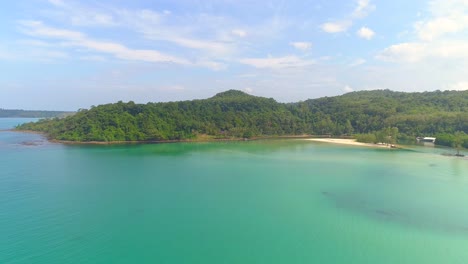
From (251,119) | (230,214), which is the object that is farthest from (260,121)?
(230,214)

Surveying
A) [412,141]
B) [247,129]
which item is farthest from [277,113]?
[412,141]

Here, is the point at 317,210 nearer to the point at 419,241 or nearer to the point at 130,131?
the point at 419,241

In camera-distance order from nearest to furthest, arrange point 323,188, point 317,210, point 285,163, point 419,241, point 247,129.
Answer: point 419,241
point 317,210
point 323,188
point 285,163
point 247,129

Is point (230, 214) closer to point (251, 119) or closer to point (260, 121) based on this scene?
point (251, 119)

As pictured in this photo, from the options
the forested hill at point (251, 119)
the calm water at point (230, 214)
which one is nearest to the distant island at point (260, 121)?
the forested hill at point (251, 119)

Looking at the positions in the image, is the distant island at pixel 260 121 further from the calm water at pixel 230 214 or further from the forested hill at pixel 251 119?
the calm water at pixel 230 214
